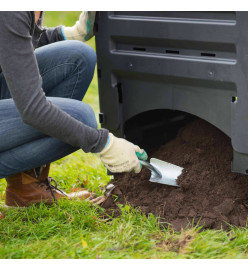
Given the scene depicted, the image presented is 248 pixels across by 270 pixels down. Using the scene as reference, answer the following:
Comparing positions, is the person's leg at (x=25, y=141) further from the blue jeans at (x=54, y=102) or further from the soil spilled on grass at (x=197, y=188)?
the soil spilled on grass at (x=197, y=188)

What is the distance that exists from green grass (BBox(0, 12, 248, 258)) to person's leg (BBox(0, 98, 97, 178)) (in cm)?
25

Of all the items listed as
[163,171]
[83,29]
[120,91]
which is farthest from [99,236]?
[83,29]

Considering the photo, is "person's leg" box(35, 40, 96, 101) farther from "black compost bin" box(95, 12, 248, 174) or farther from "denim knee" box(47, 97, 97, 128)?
"denim knee" box(47, 97, 97, 128)

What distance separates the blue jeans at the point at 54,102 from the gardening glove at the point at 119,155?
0.19m

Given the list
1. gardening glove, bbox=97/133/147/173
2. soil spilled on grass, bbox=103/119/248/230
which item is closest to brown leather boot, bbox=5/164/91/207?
soil spilled on grass, bbox=103/119/248/230

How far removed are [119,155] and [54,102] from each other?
38 centimetres

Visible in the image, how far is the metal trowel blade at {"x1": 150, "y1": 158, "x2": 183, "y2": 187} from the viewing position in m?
2.41

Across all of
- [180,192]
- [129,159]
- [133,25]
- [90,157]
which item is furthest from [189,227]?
[90,157]

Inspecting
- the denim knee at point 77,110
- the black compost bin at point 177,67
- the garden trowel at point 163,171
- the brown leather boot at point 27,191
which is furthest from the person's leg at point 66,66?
the garden trowel at point 163,171

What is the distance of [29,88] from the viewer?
1.95 meters

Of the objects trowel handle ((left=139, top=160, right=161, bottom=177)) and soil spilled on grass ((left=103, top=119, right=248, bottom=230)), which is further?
trowel handle ((left=139, top=160, right=161, bottom=177))

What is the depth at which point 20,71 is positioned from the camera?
6.31 ft

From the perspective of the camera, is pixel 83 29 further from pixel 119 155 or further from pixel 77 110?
pixel 119 155

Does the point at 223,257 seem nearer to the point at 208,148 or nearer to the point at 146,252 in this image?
the point at 146,252
